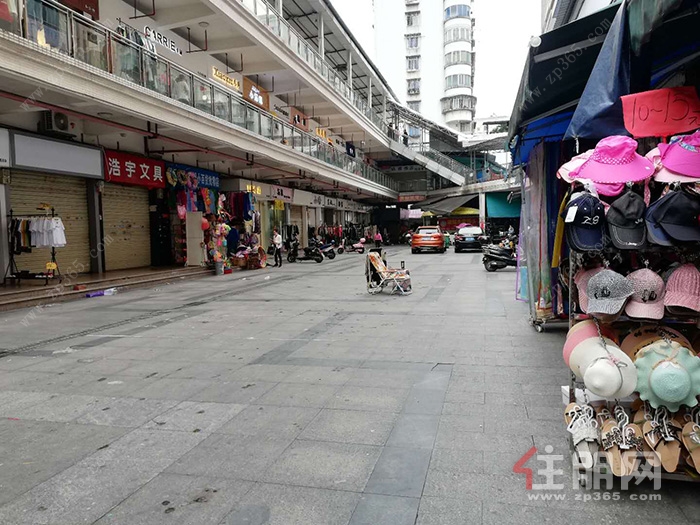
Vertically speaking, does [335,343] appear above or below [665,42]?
below

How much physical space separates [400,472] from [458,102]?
208 feet

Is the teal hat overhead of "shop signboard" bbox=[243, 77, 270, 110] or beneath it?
beneath

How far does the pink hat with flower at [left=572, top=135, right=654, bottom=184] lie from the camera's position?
9.19 ft

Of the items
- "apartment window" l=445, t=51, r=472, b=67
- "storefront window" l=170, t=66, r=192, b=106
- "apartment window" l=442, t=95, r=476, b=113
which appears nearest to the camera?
"storefront window" l=170, t=66, r=192, b=106

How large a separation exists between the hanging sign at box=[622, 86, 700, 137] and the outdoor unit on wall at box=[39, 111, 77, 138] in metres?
11.4

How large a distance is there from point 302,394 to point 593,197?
2.84 meters

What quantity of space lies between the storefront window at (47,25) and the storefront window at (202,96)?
3989mm

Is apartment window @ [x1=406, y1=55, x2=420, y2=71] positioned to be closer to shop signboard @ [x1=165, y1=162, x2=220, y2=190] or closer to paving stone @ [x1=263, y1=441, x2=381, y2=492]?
shop signboard @ [x1=165, y1=162, x2=220, y2=190]

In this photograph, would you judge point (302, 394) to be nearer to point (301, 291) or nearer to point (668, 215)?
point (668, 215)

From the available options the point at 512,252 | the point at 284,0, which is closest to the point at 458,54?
the point at 284,0

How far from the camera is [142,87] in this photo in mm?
10414

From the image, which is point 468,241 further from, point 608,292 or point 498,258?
point 608,292

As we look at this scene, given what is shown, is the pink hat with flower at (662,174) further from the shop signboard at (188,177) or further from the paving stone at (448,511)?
the shop signboard at (188,177)

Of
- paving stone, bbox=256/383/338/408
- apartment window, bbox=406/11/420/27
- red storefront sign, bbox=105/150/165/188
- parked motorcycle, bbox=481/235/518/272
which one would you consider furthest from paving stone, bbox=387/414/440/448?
apartment window, bbox=406/11/420/27
